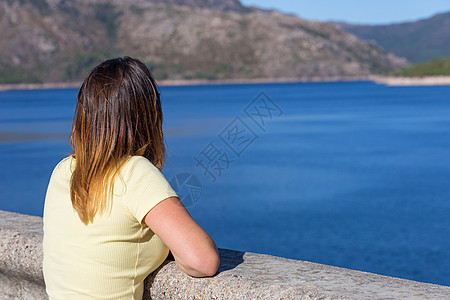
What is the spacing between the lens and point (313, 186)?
21531mm

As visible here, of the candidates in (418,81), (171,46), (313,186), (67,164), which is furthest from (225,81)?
(67,164)

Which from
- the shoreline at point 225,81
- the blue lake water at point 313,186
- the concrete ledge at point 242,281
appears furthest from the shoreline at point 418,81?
the concrete ledge at point 242,281

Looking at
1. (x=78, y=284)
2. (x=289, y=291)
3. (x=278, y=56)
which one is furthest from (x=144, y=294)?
(x=278, y=56)

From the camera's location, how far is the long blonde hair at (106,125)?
183cm

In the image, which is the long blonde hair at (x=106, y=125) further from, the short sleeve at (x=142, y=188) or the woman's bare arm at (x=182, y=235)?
the woman's bare arm at (x=182, y=235)

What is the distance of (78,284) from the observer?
1.86 m

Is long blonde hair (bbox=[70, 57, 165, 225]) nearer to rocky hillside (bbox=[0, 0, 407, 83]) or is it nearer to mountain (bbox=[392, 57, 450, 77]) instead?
mountain (bbox=[392, 57, 450, 77])

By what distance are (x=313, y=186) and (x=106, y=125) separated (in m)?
20.1

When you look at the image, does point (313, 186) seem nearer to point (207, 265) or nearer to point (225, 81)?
point (207, 265)

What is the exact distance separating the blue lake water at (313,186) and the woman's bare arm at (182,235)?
3.87 feet

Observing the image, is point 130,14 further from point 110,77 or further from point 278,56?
point 110,77

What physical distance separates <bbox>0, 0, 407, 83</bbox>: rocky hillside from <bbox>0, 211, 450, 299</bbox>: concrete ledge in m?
137

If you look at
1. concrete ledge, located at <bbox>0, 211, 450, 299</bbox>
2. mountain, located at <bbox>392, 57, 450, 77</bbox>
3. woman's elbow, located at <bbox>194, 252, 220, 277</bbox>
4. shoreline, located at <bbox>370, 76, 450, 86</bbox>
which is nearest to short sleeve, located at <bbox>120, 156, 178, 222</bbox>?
woman's elbow, located at <bbox>194, 252, 220, 277</bbox>

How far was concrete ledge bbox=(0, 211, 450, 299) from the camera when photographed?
1823 millimetres
